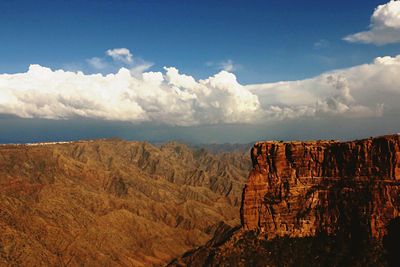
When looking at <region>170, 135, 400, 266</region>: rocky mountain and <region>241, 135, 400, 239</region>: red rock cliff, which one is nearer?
<region>170, 135, 400, 266</region>: rocky mountain

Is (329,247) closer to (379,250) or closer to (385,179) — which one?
(379,250)

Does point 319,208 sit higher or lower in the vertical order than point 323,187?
lower

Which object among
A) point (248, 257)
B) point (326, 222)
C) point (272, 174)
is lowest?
point (248, 257)

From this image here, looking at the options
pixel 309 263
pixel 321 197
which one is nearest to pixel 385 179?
pixel 321 197

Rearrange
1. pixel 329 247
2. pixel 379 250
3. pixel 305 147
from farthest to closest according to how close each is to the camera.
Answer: pixel 305 147 < pixel 329 247 < pixel 379 250

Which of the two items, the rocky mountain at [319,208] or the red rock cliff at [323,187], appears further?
the red rock cliff at [323,187]

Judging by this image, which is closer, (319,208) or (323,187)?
(319,208)
